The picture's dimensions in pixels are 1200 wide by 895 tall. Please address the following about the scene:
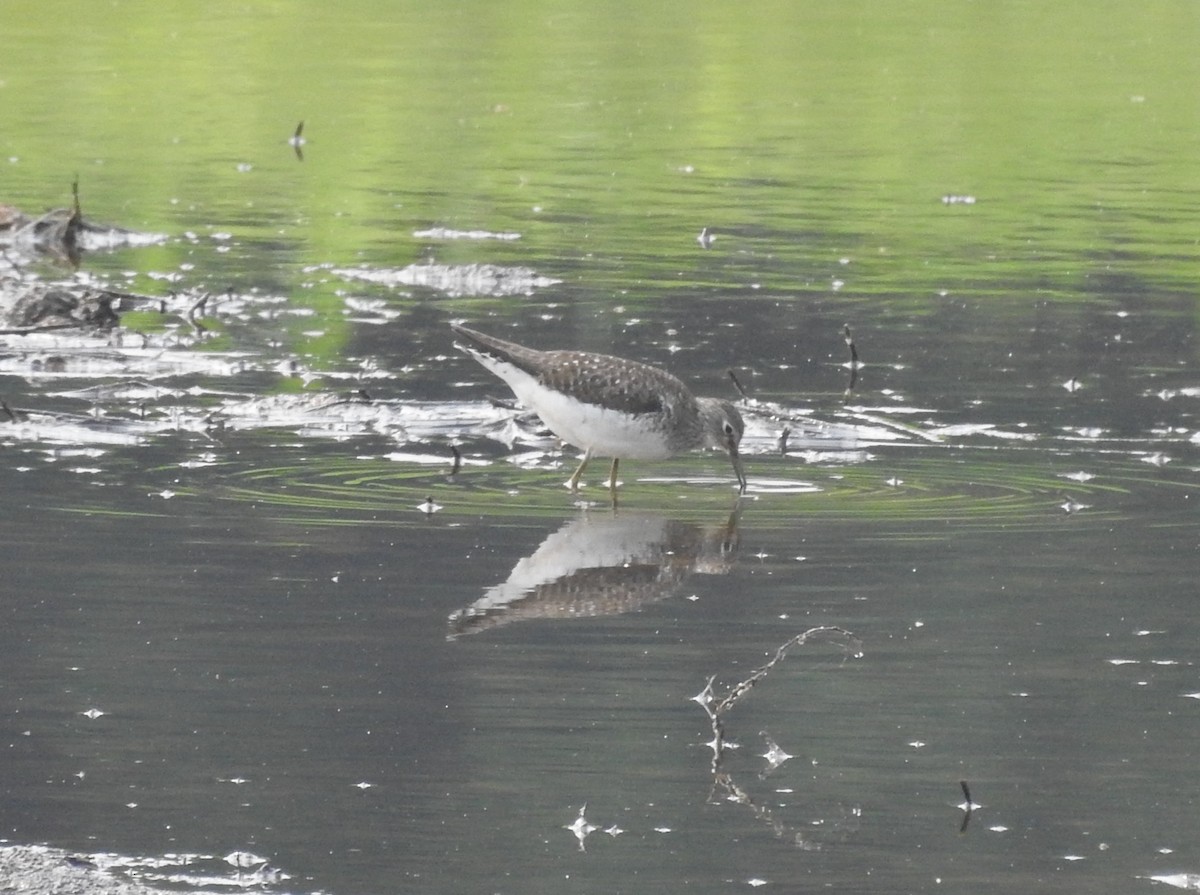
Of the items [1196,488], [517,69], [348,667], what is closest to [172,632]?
[348,667]

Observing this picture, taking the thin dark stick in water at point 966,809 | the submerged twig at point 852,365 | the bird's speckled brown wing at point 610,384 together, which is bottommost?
the submerged twig at point 852,365

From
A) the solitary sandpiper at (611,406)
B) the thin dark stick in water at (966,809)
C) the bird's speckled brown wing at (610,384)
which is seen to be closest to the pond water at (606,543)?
the thin dark stick in water at (966,809)

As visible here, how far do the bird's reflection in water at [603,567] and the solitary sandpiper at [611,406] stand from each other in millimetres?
544

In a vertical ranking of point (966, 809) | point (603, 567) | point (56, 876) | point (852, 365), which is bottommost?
point (852, 365)

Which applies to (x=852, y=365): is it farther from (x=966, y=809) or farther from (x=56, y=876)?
(x=56, y=876)

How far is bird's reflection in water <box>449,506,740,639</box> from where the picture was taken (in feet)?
27.9

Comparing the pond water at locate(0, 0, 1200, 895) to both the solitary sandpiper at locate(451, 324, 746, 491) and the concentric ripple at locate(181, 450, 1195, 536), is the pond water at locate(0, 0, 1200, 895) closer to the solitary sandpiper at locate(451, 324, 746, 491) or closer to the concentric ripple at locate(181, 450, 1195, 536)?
the concentric ripple at locate(181, 450, 1195, 536)

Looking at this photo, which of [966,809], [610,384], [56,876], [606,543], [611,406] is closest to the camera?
[56,876]

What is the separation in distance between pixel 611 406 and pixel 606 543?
121 cm

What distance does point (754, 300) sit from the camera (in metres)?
16.3

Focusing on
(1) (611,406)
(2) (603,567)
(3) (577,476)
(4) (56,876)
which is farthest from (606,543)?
(4) (56,876)

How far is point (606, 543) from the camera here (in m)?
9.64

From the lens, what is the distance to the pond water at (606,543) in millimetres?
6398

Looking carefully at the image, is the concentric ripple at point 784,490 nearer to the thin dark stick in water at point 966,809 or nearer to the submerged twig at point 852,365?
the submerged twig at point 852,365
